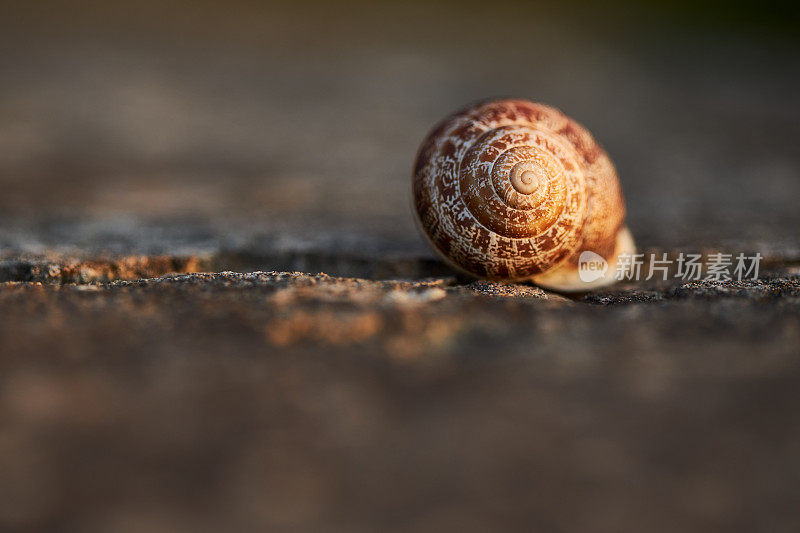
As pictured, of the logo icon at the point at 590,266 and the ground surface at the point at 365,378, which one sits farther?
the logo icon at the point at 590,266

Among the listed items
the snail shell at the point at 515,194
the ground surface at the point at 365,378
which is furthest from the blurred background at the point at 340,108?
the snail shell at the point at 515,194

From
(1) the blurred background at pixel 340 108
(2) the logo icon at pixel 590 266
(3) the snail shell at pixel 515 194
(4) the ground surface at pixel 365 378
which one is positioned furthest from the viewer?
(1) the blurred background at pixel 340 108

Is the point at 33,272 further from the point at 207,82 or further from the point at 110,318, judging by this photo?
the point at 207,82

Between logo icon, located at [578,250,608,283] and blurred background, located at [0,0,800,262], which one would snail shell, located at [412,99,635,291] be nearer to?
logo icon, located at [578,250,608,283]

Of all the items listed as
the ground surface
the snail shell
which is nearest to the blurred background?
the ground surface

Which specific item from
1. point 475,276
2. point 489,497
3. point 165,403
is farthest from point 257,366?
point 475,276

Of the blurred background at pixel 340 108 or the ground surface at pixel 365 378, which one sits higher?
the blurred background at pixel 340 108

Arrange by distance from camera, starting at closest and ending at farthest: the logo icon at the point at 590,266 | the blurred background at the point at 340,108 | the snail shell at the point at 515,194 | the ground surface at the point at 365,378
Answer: the ground surface at the point at 365,378 → the snail shell at the point at 515,194 → the logo icon at the point at 590,266 → the blurred background at the point at 340,108

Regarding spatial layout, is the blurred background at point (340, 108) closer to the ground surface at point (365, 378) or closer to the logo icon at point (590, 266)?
the ground surface at point (365, 378)
